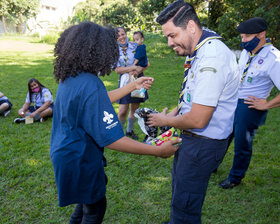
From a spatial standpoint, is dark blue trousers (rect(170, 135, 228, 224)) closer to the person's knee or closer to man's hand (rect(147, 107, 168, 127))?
the person's knee

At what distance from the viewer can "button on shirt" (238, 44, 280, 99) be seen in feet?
10.4

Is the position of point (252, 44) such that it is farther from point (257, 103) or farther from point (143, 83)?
point (143, 83)

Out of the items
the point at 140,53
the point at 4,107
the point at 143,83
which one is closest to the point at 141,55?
the point at 140,53

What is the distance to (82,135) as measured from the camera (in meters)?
1.86

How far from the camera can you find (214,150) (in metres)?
2.13

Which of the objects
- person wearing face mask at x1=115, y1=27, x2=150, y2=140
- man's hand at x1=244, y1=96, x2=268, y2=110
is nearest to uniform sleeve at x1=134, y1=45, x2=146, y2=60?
person wearing face mask at x1=115, y1=27, x2=150, y2=140

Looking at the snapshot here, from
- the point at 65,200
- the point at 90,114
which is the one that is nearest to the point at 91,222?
the point at 65,200

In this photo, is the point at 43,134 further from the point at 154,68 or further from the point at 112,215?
the point at 154,68

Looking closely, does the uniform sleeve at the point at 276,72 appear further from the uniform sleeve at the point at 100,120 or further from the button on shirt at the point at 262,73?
the uniform sleeve at the point at 100,120

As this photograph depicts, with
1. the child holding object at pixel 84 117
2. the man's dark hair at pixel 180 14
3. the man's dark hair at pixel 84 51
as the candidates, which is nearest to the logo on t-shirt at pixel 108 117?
the child holding object at pixel 84 117

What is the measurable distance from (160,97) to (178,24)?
21.2 ft

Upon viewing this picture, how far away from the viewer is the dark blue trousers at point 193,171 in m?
2.13

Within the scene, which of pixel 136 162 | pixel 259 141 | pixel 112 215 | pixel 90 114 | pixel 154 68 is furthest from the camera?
pixel 154 68

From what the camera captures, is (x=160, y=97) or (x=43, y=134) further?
(x=160, y=97)
